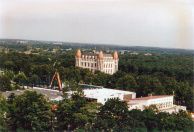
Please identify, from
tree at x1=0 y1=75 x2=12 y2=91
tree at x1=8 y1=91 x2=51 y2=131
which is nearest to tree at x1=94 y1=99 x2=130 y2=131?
tree at x1=8 y1=91 x2=51 y2=131

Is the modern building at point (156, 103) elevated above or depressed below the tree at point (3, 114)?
below

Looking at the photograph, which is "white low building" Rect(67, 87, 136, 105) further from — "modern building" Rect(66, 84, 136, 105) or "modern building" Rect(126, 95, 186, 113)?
Answer: "modern building" Rect(126, 95, 186, 113)

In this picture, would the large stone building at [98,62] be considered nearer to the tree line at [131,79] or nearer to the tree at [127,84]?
the tree line at [131,79]

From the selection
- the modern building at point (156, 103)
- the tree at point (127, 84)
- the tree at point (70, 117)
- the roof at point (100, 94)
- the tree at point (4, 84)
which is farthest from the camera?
the tree at point (127, 84)

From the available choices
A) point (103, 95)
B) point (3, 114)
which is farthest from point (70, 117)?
point (103, 95)

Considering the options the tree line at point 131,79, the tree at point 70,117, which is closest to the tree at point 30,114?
the tree at point 70,117
